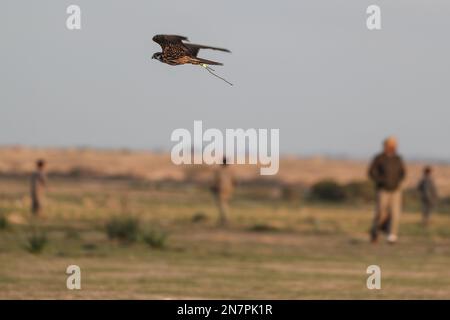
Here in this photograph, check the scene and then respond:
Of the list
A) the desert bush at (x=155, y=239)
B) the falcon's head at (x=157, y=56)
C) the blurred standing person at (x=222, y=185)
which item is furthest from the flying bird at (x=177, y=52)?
the blurred standing person at (x=222, y=185)

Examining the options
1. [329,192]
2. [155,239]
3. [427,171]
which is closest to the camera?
[155,239]

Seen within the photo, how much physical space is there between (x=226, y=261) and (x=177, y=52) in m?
13.4

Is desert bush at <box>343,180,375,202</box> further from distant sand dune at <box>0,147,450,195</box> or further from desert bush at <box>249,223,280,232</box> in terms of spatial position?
distant sand dune at <box>0,147,450,195</box>

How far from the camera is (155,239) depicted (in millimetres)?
27109

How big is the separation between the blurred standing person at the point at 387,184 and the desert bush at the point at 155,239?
4.85 meters

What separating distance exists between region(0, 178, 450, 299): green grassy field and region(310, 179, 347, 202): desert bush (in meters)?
24.0

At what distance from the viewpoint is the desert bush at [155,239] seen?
27.0 m

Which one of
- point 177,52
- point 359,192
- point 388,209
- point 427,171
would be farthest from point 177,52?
point 359,192

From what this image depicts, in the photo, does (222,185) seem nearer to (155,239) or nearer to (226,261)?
(155,239)

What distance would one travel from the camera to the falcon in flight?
35.1 ft

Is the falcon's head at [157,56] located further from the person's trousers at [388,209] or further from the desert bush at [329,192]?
the desert bush at [329,192]

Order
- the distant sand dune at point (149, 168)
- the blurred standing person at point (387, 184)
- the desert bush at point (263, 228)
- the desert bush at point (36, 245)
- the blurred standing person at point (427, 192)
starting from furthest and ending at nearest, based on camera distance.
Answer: the distant sand dune at point (149, 168), the blurred standing person at point (427, 192), the desert bush at point (263, 228), the blurred standing person at point (387, 184), the desert bush at point (36, 245)
